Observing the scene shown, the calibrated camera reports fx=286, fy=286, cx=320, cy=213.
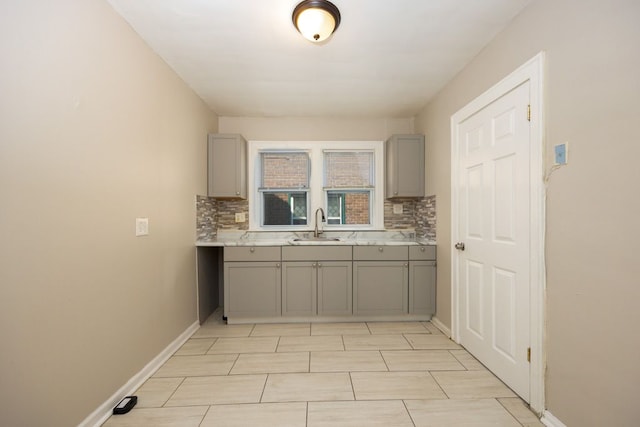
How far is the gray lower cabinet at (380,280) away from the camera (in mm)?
3123

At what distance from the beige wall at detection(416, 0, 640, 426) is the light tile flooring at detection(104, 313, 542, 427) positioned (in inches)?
19.4

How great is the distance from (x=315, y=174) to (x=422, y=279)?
A: 1.80 meters

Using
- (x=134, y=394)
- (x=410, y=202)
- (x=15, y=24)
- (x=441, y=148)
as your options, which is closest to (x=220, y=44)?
(x=15, y=24)

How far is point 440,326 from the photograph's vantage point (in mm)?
2938

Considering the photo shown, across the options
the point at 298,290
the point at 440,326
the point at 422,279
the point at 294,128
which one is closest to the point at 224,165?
the point at 294,128

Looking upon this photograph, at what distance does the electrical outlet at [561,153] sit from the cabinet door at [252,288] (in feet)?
8.13

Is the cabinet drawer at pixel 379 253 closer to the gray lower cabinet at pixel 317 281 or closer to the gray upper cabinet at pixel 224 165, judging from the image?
the gray lower cabinet at pixel 317 281

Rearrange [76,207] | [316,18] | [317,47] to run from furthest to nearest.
Result: [317,47] → [316,18] → [76,207]

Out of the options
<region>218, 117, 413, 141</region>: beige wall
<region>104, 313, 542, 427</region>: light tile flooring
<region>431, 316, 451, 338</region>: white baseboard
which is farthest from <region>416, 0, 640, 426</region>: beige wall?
<region>218, 117, 413, 141</region>: beige wall

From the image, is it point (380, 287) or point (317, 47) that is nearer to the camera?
point (317, 47)

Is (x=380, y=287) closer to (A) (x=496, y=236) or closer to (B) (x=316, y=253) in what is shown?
(B) (x=316, y=253)

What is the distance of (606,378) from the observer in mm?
1279

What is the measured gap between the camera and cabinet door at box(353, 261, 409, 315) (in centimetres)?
312

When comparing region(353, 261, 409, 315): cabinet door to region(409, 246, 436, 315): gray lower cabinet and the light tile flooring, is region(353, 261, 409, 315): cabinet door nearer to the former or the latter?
region(409, 246, 436, 315): gray lower cabinet
